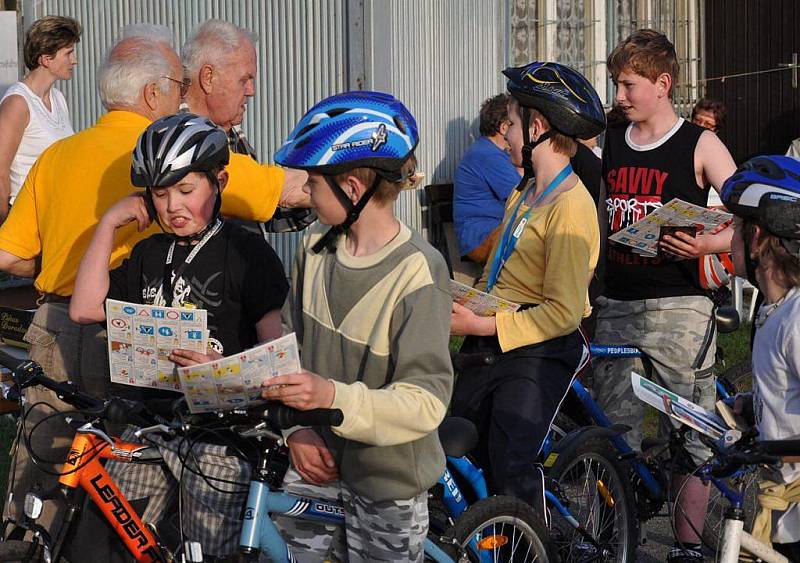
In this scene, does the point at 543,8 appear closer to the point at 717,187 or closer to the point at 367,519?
the point at 717,187

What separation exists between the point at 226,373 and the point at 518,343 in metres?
1.80

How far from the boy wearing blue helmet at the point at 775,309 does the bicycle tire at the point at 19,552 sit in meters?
2.08

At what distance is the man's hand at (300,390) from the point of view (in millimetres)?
3016

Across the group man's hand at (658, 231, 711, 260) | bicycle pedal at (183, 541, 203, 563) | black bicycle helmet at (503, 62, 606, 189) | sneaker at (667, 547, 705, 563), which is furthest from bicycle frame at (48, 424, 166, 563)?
man's hand at (658, 231, 711, 260)

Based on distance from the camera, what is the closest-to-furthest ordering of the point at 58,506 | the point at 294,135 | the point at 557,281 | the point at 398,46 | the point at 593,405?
1. the point at 294,135
2. the point at 58,506
3. the point at 557,281
4. the point at 593,405
5. the point at 398,46

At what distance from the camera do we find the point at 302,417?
3072mm

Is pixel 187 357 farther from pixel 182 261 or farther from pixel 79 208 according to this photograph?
pixel 79 208

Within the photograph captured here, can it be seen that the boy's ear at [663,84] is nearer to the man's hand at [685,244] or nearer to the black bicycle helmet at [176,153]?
the man's hand at [685,244]

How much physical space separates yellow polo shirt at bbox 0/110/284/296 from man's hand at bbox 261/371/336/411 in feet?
5.29

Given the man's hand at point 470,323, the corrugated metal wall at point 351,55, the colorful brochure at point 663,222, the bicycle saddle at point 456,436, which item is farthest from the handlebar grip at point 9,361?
the corrugated metal wall at point 351,55

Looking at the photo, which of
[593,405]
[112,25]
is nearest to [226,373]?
[593,405]

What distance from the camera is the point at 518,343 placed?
183 inches

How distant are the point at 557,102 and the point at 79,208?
1.78 metres

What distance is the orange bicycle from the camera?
11.9ft
